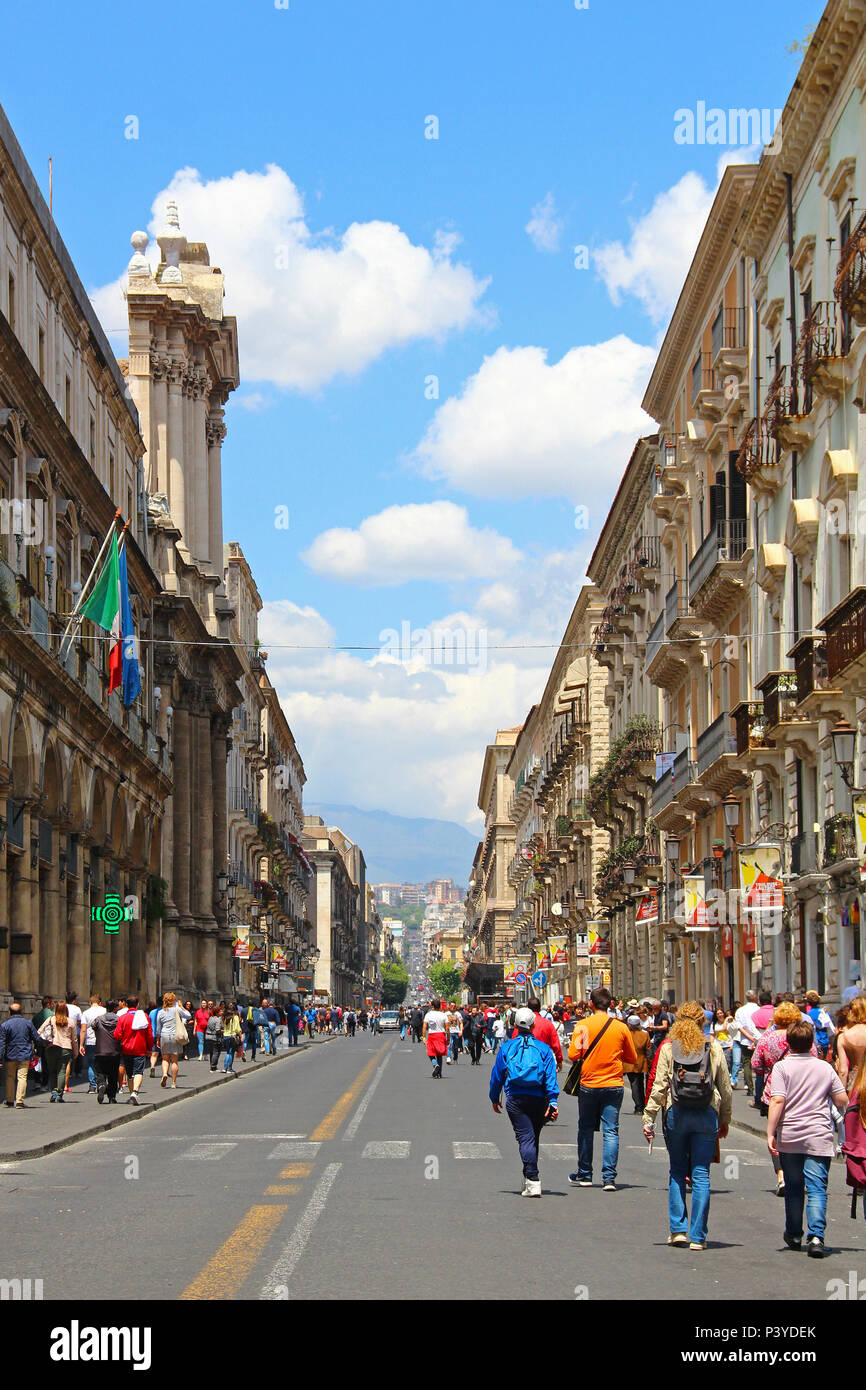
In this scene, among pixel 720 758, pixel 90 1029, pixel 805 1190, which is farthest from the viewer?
pixel 720 758

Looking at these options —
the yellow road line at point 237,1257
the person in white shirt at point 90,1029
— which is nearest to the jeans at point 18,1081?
the person in white shirt at point 90,1029

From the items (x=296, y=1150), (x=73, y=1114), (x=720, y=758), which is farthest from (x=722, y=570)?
(x=296, y=1150)

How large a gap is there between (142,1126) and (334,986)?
152243 millimetres

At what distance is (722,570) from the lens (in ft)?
134

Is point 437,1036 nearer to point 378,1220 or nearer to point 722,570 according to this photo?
point 722,570

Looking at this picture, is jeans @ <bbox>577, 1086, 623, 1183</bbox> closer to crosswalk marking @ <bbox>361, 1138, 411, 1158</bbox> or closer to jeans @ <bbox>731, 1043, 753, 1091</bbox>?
crosswalk marking @ <bbox>361, 1138, 411, 1158</bbox>

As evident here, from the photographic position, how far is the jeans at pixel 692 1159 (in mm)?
13086

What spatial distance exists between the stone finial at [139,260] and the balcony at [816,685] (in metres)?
41.9

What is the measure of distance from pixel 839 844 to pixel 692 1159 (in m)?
18.0

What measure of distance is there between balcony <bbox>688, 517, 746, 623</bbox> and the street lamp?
10.9 meters

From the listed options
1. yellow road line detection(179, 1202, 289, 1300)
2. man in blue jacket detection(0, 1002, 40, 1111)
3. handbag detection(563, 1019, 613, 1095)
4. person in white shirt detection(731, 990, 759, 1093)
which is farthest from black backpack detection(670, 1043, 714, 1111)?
man in blue jacket detection(0, 1002, 40, 1111)

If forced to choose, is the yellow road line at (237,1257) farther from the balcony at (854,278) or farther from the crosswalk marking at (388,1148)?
the balcony at (854,278)

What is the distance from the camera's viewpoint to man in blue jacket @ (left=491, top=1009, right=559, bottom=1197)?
54.0 feet
